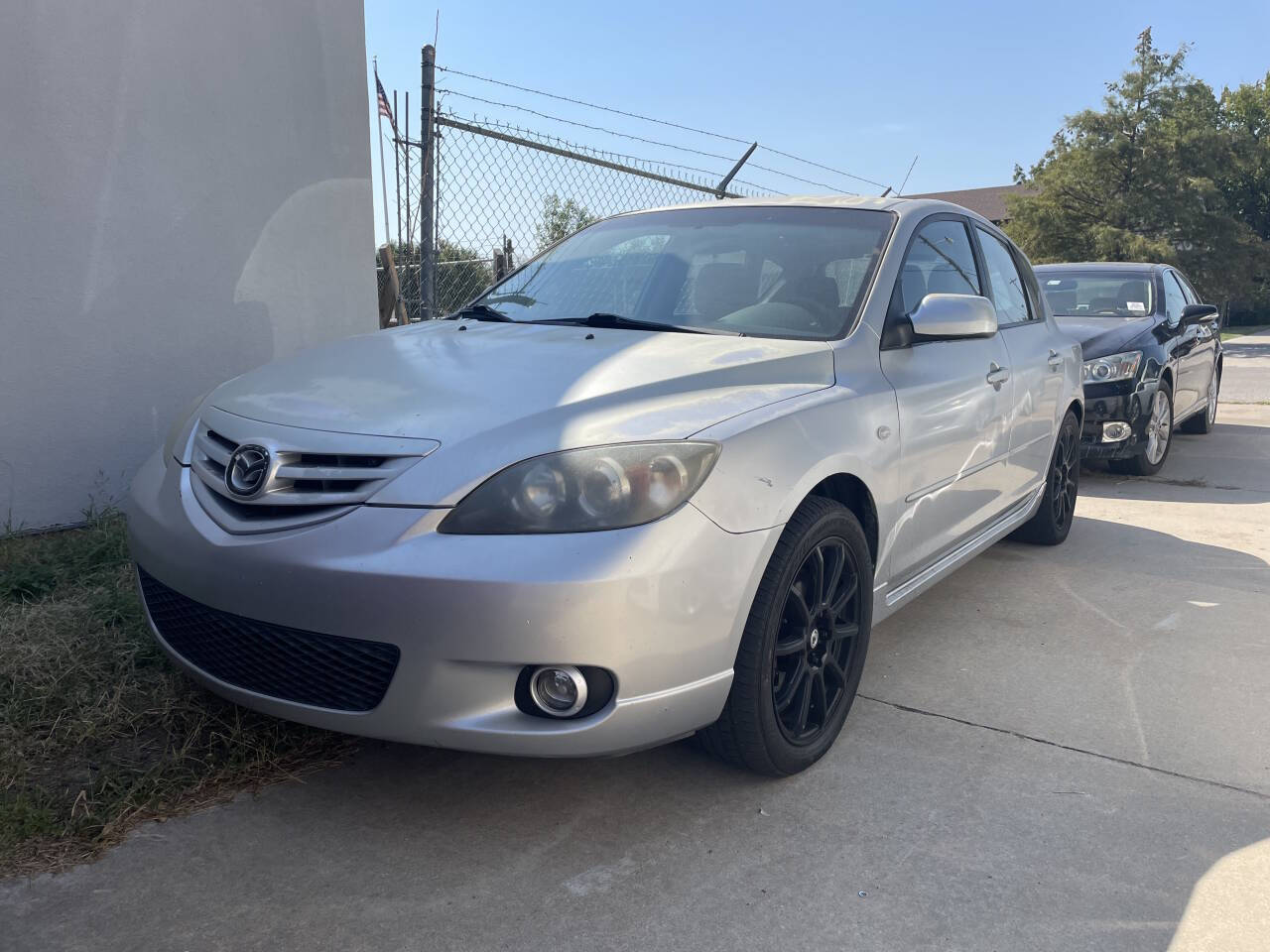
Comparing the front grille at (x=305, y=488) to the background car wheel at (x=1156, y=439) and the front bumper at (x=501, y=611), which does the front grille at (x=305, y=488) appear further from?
the background car wheel at (x=1156, y=439)

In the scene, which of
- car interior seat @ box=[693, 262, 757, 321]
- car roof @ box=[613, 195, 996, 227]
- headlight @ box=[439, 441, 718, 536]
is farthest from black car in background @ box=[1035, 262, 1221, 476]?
headlight @ box=[439, 441, 718, 536]

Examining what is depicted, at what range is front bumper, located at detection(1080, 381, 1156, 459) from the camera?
677 cm

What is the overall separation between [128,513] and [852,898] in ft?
6.81

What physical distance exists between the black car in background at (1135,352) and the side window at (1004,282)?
152 centimetres

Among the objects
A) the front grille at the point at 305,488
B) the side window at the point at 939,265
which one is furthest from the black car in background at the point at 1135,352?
the front grille at the point at 305,488

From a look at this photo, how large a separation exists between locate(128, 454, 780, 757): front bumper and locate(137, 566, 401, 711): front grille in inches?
1.2

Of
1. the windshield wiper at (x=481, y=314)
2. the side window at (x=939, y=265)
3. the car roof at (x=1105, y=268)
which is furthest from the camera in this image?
the car roof at (x=1105, y=268)

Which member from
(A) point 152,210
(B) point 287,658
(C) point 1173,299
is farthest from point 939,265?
(C) point 1173,299

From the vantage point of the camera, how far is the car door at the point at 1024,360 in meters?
4.14

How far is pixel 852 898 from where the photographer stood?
7.04 ft

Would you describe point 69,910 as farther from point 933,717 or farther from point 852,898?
point 933,717

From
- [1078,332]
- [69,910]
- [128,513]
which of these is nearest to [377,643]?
[69,910]

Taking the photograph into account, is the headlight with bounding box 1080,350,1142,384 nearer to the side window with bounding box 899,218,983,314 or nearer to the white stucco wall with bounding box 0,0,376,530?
the side window with bounding box 899,218,983,314

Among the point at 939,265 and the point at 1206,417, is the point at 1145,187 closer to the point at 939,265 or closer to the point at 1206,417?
the point at 1206,417
